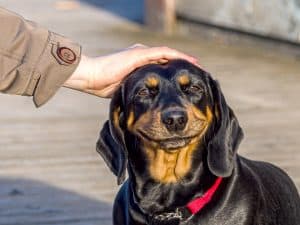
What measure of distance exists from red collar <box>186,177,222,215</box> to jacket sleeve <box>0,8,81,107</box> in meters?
0.73

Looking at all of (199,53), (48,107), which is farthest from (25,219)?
(199,53)

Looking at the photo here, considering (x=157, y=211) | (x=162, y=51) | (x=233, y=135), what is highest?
(x=162, y=51)

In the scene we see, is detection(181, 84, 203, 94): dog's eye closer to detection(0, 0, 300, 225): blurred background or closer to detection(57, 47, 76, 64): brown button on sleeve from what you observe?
detection(57, 47, 76, 64): brown button on sleeve

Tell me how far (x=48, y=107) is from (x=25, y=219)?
2.76 meters

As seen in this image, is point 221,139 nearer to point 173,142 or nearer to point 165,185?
point 173,142

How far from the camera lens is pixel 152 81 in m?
4.52

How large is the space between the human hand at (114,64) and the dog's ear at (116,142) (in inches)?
3.3

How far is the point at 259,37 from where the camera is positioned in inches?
418

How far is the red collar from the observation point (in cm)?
451

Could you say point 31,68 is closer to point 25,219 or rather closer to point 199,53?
point 25,219

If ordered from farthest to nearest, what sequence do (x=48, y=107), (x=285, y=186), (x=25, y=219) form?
(x=48, y=107) → (x=25, y=219) → (x=285, y=186)

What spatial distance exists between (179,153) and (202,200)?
21 cm

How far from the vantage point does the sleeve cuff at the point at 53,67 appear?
14.7 ft

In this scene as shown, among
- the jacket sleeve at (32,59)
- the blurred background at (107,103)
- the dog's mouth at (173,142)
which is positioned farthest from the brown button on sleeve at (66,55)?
the blurred background at (107,103)
